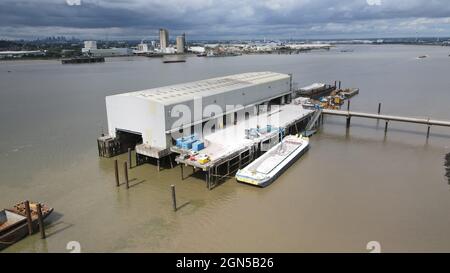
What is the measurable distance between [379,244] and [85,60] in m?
127

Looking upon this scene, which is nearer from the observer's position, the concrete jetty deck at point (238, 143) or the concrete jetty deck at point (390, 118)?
the concrete jetty deck at point (238, 143)

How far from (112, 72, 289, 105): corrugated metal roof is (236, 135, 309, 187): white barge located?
7.02 m

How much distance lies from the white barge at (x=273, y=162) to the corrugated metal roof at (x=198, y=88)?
7021 mm

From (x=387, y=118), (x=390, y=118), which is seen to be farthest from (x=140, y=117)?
(x=390, y=118)

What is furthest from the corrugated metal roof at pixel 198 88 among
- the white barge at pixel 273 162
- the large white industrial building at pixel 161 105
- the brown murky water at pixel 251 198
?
the white barge at pixel 273 162

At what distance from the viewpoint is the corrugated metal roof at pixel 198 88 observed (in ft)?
76.8

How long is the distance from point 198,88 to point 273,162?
34.3 feet

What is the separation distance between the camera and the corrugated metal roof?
2342cm

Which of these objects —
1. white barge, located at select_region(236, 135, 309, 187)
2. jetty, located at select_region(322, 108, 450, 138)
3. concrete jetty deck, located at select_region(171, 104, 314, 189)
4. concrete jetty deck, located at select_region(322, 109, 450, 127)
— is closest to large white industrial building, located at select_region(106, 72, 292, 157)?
concrete jetty deck, located at select_region(171, 104, 314, 189)

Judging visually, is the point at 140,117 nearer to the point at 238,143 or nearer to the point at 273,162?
the point at 238,143

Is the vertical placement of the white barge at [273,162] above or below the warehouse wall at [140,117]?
below

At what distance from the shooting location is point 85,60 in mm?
121438

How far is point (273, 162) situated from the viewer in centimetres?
2197

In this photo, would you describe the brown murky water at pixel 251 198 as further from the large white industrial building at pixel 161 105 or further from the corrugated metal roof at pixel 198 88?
the corrugated metal roof at pixel 198 88
